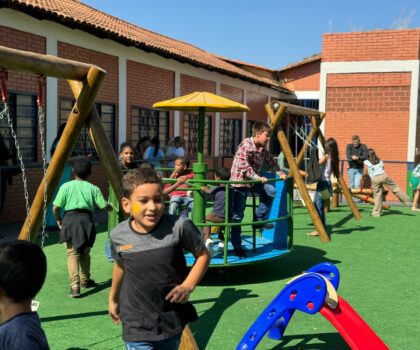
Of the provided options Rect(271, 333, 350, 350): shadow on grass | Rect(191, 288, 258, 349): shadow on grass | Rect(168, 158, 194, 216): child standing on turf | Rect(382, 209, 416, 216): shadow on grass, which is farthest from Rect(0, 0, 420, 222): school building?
Rect(271, 333, 350, 350): shadow on grass

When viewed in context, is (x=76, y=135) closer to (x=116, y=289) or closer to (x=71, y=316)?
(x=116, y=289)

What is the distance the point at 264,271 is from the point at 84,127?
694 centimetres

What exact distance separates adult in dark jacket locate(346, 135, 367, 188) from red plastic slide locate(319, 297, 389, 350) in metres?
11.4

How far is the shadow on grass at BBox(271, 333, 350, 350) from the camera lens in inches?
170

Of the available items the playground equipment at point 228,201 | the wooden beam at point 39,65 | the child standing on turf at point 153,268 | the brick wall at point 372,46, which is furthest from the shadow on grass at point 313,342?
the brick wall at point 372,46

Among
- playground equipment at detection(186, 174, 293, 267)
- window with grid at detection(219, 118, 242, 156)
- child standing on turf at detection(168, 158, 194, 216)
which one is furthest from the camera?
window with grid at detection(219, 118, 242, 156)

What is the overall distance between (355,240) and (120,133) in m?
7.04

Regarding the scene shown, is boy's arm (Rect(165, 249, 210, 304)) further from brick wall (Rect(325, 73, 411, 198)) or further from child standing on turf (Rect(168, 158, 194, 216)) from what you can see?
brick wall (Rect(325, 73, 411, 198))

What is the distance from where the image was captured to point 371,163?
12.4 metres

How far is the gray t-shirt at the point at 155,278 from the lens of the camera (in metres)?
2.63

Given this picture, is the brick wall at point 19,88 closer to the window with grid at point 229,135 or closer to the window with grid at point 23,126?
the window with grid at point 23,126

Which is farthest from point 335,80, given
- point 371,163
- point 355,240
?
point 355,240

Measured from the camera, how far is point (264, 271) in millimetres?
6879

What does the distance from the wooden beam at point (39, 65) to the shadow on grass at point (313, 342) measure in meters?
2.65
